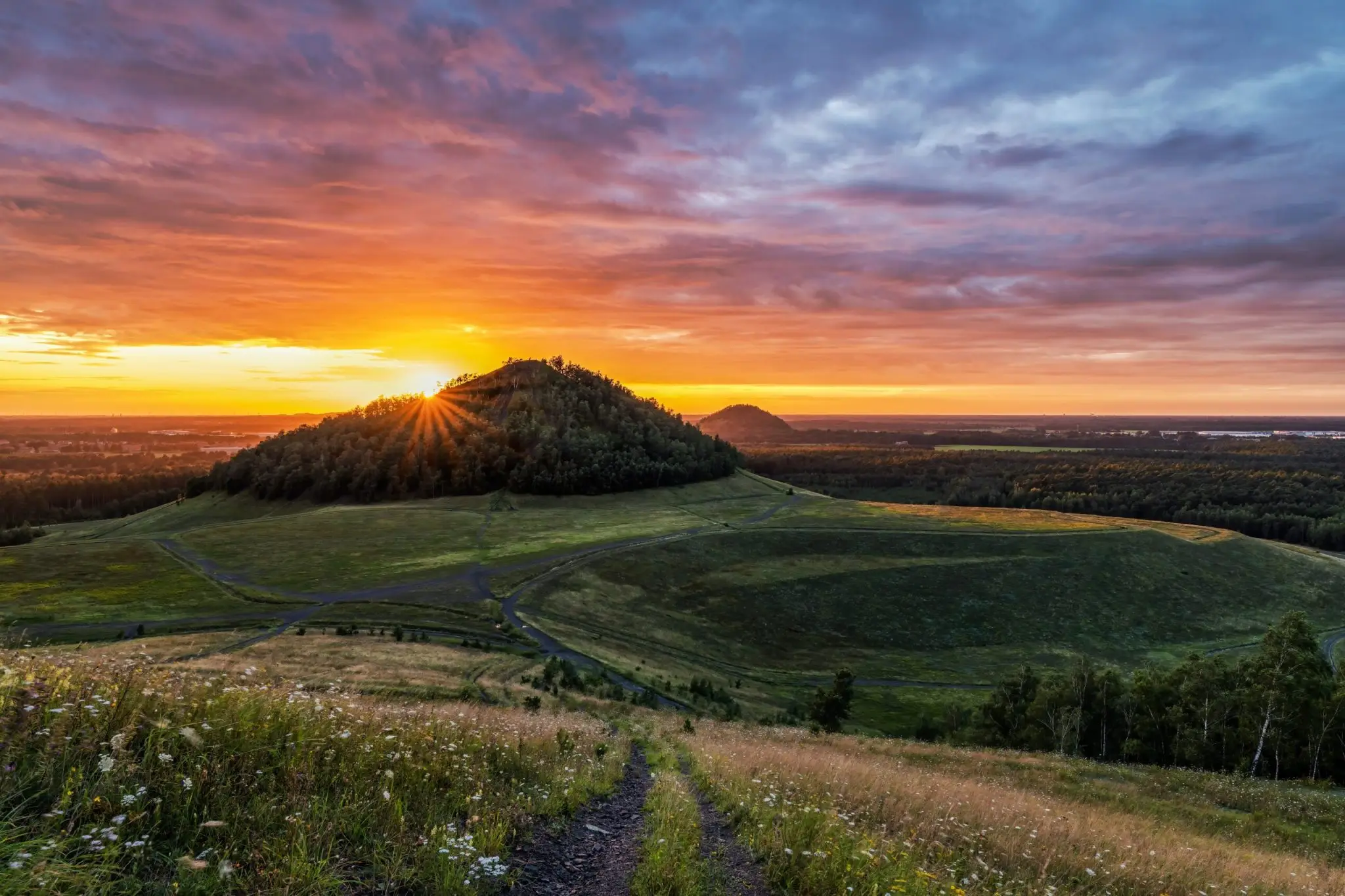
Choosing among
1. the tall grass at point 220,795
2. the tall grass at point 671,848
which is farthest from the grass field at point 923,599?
the tall grass at point 220,795

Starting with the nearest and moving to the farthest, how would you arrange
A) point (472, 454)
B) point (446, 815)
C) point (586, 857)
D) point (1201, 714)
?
point (446, 815) < point (586, 857) < point (1201, 714) < point (472, 454)

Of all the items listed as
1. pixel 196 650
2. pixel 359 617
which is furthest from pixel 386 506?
pixel 196 650

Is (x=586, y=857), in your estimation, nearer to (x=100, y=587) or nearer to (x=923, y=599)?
(x=100, y=587)

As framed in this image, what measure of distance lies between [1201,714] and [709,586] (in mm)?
52338

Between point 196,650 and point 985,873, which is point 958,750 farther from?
point 196,650

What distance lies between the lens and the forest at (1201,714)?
4244cm

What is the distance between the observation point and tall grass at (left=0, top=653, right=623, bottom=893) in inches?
215

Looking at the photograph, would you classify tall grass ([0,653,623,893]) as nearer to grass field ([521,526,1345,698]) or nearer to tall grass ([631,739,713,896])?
tall grass ([631,739,713,896])

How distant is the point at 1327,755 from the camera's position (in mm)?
43656

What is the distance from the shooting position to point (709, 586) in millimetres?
87062

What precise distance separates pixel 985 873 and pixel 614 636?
2245 inches

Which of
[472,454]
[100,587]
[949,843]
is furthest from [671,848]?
[472,454]

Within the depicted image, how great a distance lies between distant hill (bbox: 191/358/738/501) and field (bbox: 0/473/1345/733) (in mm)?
7628

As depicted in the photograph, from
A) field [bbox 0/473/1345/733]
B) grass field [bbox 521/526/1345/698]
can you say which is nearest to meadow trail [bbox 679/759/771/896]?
field [bbox 0/473/1345/733]
